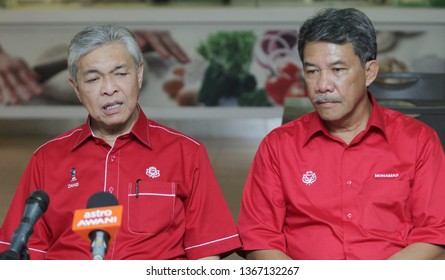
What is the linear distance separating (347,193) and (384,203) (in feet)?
0.36

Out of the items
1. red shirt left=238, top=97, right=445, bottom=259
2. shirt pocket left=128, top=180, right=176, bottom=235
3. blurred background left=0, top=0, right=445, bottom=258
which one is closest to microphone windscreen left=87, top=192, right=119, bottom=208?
shirt pocket left=128, top=180, right=176, bottom=235

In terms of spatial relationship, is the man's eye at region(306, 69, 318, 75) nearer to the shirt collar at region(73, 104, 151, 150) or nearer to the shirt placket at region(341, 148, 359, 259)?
the shirt placket at region(341, 148, 359, 259)

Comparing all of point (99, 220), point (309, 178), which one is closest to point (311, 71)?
point (309, 178)

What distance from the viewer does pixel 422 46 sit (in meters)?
8.01

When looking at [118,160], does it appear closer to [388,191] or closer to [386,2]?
[388,191]

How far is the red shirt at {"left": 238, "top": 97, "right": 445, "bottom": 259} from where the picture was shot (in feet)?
7.75

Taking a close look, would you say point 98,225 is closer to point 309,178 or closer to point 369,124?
point 309,178

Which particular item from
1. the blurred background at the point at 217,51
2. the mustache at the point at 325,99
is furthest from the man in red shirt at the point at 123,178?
the blurred background at the point at 217,51

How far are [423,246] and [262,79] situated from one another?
19.0 ft

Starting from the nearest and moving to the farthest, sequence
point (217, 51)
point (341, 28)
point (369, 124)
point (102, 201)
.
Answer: point (102, 201)
point (341, 28)
point (369, 124)
point (217, 51)

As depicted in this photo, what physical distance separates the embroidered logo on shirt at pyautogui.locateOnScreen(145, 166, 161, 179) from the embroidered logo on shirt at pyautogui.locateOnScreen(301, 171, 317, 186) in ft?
1.41

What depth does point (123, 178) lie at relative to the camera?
240cm

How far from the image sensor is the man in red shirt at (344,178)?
7.72 ft

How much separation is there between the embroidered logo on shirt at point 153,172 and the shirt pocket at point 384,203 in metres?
0.60
